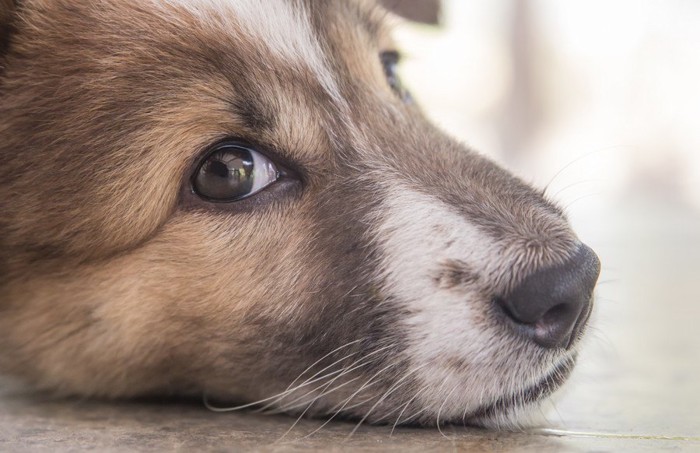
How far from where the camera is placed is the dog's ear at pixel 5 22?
2.47m

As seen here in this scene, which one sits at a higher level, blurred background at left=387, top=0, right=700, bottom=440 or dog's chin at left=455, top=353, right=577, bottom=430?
blurred background at left=387, top=0, right=700, bottom=440

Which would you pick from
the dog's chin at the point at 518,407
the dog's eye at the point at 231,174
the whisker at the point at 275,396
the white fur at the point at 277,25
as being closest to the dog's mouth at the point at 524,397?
the dog's chin at the point at 518,407

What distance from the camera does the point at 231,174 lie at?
7.85 feet

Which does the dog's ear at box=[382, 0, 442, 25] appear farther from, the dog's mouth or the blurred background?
the blurred background

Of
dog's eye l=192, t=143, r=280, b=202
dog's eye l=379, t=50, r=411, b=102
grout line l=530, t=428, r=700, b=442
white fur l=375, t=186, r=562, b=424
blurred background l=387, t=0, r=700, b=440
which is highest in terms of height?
blurred background l=387, t=0, r=700, b=440

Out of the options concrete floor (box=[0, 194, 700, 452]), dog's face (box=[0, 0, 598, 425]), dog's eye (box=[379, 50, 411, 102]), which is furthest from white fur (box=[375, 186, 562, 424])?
dog's eye (box=[379, 50, 411, 102])

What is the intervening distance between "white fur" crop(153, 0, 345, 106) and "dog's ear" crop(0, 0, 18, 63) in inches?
16.9

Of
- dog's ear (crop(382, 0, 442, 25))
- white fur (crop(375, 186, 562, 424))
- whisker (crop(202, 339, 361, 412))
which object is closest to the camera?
white fur (crop(375, 186, 562, 424))

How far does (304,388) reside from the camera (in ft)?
7.57

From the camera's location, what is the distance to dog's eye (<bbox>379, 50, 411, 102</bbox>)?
3184 mm

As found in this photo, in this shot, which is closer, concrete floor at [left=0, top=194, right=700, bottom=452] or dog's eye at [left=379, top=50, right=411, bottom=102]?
concrete floor at [left=0, top=194, right=700, bottom=452]

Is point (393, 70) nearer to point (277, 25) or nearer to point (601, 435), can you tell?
point (277, 25)

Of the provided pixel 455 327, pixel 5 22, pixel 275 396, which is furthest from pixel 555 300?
pixel 5 22

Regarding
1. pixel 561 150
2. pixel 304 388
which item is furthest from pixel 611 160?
pixel 304 388
